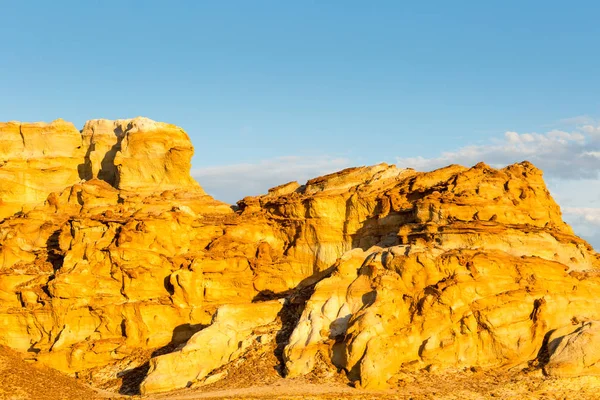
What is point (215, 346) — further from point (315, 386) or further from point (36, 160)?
point (36, 160)

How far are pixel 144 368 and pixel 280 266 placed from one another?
1134 centimetres

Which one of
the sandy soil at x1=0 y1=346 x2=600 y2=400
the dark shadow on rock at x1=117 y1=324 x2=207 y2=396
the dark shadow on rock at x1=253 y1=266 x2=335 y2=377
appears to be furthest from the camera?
the dark shadow on rock at x1=117 y1=324 x2=207 y2=396

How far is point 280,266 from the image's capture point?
51.6 metres

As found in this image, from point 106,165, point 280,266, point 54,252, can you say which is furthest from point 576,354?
point 106,165

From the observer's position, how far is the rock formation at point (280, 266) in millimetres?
39250

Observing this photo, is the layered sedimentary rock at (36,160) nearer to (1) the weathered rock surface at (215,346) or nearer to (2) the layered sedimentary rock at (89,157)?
(2) the layered sedimentary rock at (89,157)

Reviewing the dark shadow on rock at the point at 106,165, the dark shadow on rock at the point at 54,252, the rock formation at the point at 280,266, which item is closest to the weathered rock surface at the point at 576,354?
the rock formation at the point at 280,266

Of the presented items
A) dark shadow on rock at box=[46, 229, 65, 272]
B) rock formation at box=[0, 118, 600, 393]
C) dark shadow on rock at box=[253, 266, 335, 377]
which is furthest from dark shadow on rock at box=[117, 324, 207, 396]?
dark shadow on rock at box=[46, 229, 65, 272]

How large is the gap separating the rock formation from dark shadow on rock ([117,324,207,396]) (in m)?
0.17

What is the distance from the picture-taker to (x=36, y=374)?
40.9m

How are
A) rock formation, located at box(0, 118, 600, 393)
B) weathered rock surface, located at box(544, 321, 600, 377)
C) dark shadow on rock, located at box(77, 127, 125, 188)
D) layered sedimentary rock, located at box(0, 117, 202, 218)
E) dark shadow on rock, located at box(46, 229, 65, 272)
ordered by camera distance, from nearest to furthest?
weathered rock surface, located at box(544, 321, 600, 377)
rock formation, located at box(0, 118, 600, 393)
dark shadow on rock, located at box(46, 229, 65, 272)
layered sedimentary rock, located at box(0, 117, 202, 218)
dark shadow on rock, located at box(77, 127, 125, 188)

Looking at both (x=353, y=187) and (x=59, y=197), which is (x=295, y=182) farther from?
(x=59, y=197)

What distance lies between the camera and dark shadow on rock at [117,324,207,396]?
139ft

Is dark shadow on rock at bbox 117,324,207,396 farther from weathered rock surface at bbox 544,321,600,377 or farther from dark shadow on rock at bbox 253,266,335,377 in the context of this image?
weathered rock surface at bbox 544,321,600,377
